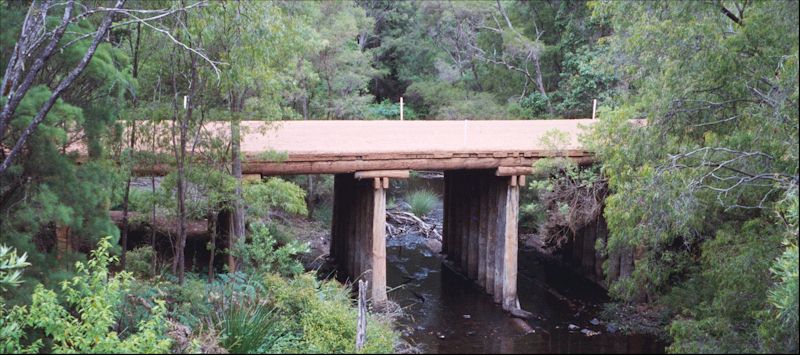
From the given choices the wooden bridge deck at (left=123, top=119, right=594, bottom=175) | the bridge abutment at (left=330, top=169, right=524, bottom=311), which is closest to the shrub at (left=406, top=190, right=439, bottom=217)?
the bridge abutment at (left=330, top=169, right=524, bottom=311)

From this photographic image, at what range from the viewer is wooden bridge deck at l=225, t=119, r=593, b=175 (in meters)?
13.6

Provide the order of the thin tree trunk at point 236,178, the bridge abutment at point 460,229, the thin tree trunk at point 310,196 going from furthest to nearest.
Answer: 1. the thin tree trunk at point 310,196
2. the bridge abutment at point 460,229
3. the thin tree trunk at point 236,178

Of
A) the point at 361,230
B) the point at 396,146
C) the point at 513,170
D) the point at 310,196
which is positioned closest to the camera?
the point at 396,146

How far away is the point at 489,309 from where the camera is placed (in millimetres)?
15500

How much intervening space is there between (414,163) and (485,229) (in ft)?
10.5

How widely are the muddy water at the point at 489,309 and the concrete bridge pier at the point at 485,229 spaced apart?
1.16 feet

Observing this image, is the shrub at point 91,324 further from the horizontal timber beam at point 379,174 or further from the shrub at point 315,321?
the horizontal timber beam at point 379,174

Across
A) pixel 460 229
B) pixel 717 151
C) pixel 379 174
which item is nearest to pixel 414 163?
pixel 379 174

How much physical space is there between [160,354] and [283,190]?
582 cm

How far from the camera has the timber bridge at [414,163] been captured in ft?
45.3

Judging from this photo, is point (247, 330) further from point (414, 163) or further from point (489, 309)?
point (489, 309)

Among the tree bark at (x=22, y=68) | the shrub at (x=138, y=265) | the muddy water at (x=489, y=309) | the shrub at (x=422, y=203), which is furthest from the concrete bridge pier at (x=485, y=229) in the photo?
the tree bark at (x=22, y=68)

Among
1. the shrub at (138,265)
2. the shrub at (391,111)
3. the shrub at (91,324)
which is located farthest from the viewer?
the shrub at (391,111)

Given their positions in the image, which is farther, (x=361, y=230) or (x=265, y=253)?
(x=361, y=230)
